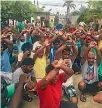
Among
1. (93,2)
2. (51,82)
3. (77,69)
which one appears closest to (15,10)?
(93,2)

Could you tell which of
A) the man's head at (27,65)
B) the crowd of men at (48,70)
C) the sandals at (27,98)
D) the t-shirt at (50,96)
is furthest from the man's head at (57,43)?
the t-shirt at (50,96)

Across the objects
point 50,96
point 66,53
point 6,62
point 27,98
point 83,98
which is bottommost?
point 83,98

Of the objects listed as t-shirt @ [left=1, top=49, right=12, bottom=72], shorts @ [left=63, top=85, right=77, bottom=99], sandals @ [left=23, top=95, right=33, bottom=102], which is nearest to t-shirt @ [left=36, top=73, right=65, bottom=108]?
sandals @ [left=23, top=95, right=33, bottom=102]

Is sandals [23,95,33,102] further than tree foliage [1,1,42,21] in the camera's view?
No

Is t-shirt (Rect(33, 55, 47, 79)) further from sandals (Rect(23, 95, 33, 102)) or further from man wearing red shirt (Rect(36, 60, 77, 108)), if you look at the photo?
man wearing red shirt (Rect(36, 60, 77, 108))

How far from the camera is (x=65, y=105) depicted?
500cm

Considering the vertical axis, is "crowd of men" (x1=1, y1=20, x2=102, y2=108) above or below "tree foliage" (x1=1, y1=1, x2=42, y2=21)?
below

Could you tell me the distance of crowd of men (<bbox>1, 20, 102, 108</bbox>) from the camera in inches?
151

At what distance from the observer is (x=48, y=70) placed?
4746 mm

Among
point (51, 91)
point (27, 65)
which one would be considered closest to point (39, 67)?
point (27, 65)

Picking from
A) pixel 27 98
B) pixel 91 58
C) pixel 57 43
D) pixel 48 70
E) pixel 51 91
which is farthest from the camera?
pixel 57 43

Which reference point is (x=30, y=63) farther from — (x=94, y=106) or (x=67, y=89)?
(x=94, y=106)

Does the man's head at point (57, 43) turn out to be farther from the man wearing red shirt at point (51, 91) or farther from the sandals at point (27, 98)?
the man wearing red shirt at point (51, 91)

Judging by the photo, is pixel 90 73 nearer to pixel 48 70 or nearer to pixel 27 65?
pixel 27 65
